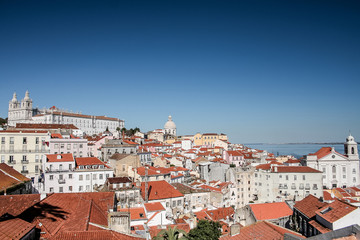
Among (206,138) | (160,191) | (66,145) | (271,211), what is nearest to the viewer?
(271,211)

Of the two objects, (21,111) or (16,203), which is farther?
(21,111)

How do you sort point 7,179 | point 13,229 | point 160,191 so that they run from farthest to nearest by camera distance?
point 160,191, point 7,179, point 13,229

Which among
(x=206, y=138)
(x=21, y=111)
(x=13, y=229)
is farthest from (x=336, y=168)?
(x=21, y=111)

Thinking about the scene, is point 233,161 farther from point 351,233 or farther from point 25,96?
point 25,96

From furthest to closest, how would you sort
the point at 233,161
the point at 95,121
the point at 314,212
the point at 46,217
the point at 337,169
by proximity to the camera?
1. the point at 95,121
2. the point at 233,161
3. the point at 337,169
4. the point at 314,212
5. the point at 46,217

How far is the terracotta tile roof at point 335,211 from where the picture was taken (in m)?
16.8

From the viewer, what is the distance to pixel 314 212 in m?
20.6

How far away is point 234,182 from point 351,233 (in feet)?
147

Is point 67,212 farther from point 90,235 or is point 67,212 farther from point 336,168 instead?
point 336,168

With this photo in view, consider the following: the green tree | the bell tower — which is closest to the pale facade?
the green tree

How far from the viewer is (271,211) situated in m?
26.5

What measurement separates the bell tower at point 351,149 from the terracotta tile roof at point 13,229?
6807cm

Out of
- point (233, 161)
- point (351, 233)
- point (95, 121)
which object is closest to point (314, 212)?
point (351, 233)

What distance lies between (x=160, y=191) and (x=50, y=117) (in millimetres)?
97598
